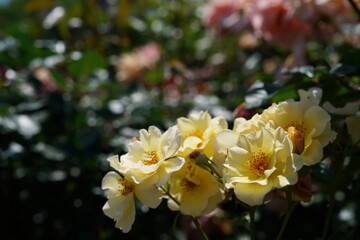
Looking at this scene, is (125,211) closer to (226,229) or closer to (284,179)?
(284,179)

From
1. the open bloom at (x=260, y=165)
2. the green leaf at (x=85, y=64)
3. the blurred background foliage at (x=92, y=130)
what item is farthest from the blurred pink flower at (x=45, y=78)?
the open bloom at (x=260, y=165)

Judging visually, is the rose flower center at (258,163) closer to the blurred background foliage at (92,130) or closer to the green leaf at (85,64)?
the blurred background foliage at (92,130)

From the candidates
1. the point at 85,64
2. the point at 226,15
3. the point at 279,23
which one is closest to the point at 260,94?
the point at 279,23

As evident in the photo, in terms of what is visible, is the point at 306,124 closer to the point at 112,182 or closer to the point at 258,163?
the point at 258,163

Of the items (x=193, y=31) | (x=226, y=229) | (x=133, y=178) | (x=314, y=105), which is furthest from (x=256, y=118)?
(x=193, y=31)

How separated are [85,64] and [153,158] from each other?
0.89 m

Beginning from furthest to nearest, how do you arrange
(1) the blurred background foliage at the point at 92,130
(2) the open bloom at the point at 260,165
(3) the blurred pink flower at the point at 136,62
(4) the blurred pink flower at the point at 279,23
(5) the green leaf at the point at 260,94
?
(3) the blurred pink flower at the point at 136,62
(4) the blurred pink flower at the point at 279,23
(1) the blurred background foliage at the point at 92,130
(5) the green leaf at the point at 260,94
(2) the open bloom at the point at 260,165

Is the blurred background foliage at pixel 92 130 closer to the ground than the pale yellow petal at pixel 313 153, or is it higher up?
closer to the ground

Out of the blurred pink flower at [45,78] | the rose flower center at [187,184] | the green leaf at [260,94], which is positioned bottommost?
the blurred pink flower at [45,78]

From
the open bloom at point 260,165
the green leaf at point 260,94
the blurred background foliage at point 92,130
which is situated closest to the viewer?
the open bloom at point 260,165

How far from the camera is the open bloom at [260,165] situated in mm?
578

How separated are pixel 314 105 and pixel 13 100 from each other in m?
1.09

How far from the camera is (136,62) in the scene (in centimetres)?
227

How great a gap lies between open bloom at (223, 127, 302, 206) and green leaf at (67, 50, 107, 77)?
0.93 meters
